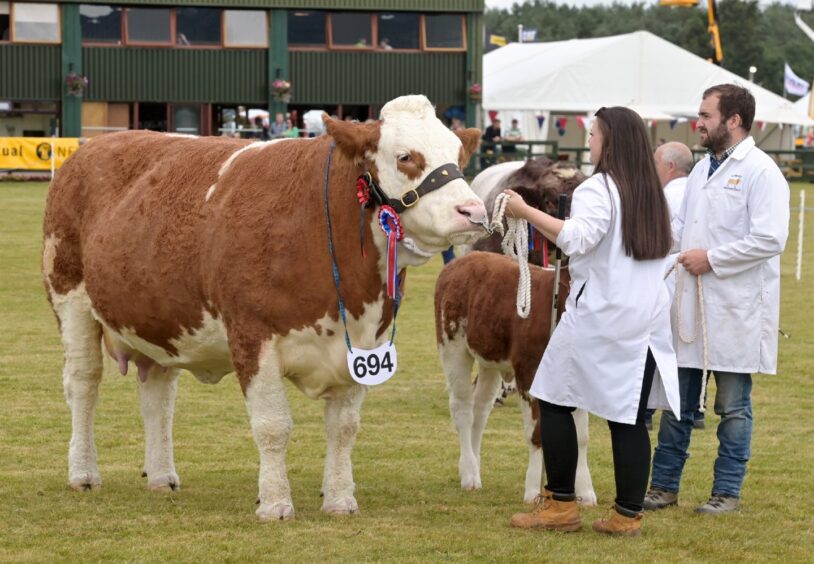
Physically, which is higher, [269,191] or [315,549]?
[269,191]

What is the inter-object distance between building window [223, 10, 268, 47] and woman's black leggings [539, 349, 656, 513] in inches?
1779

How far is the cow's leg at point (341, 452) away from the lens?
26.2 feet

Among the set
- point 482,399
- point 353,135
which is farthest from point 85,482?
point 353,135

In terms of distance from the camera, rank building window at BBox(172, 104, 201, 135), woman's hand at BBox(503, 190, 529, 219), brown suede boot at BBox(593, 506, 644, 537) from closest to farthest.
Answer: woman's hand at BBox(503, 190, 529, 219) → brown suede boot at BBox(593, 506, 644, 537) → building window at BBox(172, 104, 201, 135)

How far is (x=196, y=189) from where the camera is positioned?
26.6 ft

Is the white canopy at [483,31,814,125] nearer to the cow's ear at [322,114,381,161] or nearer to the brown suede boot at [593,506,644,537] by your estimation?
the cow's ear at [322,114,381,161]

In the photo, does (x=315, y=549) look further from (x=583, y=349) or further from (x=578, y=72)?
(x=578, y=72)

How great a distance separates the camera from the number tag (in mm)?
7574

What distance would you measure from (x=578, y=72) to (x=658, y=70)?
11.2ft

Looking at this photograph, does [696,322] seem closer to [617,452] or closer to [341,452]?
[617,452]

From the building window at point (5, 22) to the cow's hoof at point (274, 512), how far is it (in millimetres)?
44547

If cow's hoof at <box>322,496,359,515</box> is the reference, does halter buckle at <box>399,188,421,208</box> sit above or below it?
above

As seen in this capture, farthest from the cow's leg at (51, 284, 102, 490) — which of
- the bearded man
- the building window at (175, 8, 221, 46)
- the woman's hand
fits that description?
the building window at (175, 8, 221, 46)

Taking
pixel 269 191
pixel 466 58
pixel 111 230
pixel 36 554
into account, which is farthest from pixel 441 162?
pixel 466 58
